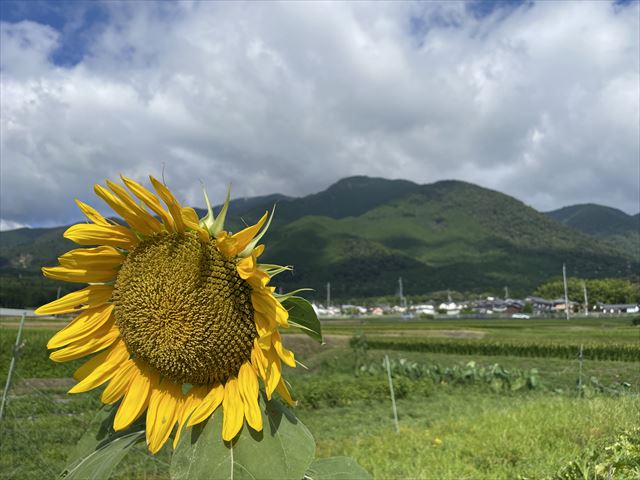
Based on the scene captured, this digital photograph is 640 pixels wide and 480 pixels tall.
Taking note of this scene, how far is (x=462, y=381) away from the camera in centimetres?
2028

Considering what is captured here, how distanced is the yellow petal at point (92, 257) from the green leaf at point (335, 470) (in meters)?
0.79

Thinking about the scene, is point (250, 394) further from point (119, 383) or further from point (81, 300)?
point (81, 300)

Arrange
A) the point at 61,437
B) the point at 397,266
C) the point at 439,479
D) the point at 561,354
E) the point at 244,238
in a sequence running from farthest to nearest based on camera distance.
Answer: the point at 397,266, the point at 561,354, the point at 61,437, the point at 439,479, the point at 244,238

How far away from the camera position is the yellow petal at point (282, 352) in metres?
1.16

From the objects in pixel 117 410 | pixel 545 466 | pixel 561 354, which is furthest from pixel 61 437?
pixel 561 354

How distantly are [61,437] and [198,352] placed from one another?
10.1 metres

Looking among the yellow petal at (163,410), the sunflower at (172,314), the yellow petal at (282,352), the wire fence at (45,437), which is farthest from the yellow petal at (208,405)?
the wire fence at (45,437)

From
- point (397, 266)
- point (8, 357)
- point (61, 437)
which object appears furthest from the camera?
point (397, 266)

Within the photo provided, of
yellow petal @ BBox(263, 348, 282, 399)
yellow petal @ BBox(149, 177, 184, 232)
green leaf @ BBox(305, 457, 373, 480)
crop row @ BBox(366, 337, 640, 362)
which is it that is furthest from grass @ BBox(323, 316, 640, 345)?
yellow petal @ BBox(149, 177, 184, 232)

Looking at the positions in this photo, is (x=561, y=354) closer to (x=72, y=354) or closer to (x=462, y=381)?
(x=462, y=381)

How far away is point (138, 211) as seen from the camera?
1390 mm

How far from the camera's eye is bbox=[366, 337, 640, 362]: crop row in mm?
26125

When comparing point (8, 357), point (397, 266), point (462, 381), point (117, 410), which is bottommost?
point (462, 381)

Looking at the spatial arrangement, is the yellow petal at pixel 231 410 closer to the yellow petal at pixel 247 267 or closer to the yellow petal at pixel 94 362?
the yellow petal at pixel 247 267
